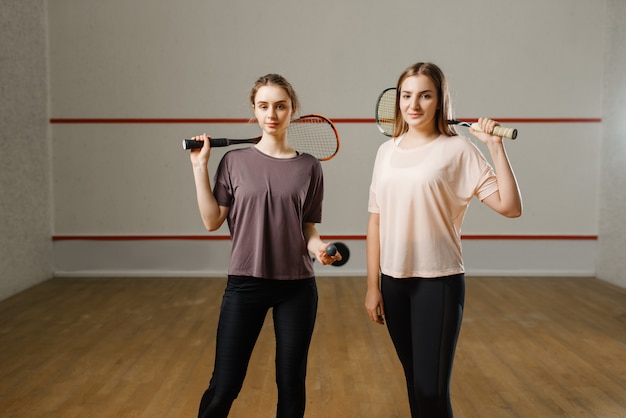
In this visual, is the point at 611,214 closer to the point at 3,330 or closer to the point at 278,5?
the point at 278,5

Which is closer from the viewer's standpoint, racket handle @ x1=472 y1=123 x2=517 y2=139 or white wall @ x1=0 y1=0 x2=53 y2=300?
racket handle @ x1=472 y1=123 x2=517 y2=139

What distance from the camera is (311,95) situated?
507 centimetres

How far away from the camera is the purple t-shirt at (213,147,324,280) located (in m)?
1.64

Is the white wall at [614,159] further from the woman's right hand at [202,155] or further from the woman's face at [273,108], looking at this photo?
the woman's right hand at [202,155]

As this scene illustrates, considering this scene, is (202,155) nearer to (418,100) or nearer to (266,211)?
(266,211)

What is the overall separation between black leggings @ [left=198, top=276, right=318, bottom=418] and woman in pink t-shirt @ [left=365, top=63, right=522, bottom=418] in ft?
0.85

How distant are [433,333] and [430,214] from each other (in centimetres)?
31

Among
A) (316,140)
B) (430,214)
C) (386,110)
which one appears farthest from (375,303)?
(316,140)

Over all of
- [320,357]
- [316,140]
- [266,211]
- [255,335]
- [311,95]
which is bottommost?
[320,357]

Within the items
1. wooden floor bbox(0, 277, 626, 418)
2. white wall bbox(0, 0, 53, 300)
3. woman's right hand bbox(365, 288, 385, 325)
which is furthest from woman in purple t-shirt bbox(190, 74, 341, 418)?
white wall bbox(0, 0, 53, 300)

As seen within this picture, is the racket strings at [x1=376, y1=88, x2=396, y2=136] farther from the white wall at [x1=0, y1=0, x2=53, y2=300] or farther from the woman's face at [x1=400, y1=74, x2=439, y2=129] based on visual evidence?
the white wall at [x1=0, y1=0, x2=53, y2=300]

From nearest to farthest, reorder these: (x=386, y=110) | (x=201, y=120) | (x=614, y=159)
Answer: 1. (x=386, y=110)
2. (x=614, y=159)
3. (x=201, y=120)

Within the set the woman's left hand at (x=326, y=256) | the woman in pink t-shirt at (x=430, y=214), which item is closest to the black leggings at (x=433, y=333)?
the woman in pink t-shirt at (x=430, y=214)

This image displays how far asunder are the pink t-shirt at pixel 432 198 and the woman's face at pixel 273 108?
34 cm
